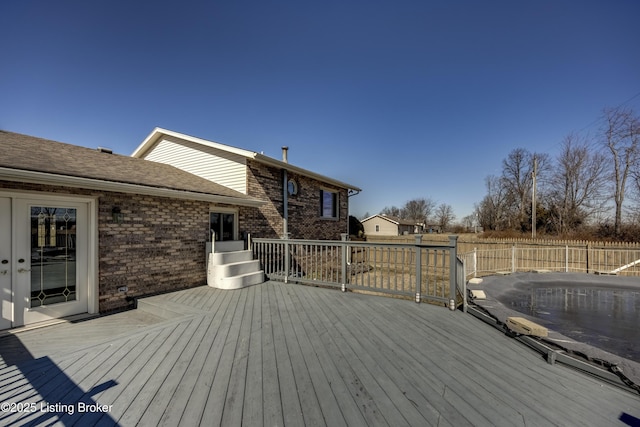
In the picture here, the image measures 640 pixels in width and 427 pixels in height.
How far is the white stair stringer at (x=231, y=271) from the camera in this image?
5.85m

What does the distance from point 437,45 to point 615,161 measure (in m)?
18.0

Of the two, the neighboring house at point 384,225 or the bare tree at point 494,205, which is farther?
the neighboring house at point 384,225

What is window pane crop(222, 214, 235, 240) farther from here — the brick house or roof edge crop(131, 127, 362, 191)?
roof edge crop(131, 127, 362, 191)

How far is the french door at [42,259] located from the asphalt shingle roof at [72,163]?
1.85 ft

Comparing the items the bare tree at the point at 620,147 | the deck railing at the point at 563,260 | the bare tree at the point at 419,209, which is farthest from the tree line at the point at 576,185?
the bare tree at the point at 419,209

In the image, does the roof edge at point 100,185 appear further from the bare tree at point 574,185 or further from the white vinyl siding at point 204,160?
the bare tree at point 574,185

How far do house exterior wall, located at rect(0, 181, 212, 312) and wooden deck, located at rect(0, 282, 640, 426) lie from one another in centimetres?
124

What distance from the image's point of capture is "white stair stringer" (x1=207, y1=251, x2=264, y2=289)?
5852mm

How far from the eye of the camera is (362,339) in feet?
10.2

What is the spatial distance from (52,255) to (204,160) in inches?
210

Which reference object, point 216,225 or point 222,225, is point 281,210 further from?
point 216,225

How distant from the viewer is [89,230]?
4578 mm

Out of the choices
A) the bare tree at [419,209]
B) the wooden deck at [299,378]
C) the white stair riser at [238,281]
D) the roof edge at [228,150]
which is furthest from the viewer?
the bare tree at [419,209]

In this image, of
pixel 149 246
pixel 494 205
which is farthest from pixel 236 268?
pixel 494 205
